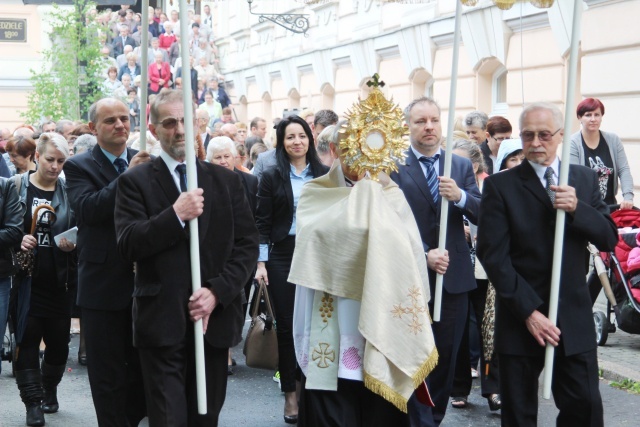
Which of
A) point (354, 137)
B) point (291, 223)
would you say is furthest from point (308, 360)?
point (291, 223)

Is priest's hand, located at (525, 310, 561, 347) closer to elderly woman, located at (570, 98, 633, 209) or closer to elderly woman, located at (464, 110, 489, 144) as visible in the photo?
elderly woman, located at (570, 98, 633, 209)

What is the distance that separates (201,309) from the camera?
5914mm

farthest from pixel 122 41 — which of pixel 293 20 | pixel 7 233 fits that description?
pixel 7 233

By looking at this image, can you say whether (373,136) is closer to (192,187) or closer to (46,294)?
(192,187)

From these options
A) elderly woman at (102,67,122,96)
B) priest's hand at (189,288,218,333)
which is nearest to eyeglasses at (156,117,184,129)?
priest's hand at (189,288,218,333)

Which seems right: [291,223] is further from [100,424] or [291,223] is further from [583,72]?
[583,72]

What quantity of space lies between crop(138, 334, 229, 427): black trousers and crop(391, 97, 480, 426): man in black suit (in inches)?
76.0

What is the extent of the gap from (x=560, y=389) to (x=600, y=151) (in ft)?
19.9

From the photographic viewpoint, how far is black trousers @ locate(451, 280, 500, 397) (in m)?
9.14

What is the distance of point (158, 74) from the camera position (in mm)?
26344

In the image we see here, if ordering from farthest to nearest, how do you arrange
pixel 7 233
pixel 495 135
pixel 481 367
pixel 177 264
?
pixel 495 135 < pixel 481 367 < pixel 7 233 < pixel 177 264

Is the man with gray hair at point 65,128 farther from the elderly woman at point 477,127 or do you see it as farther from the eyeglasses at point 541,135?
the eyeglasses at point 541,135

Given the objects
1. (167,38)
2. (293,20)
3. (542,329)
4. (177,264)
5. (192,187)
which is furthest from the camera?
(167,38)

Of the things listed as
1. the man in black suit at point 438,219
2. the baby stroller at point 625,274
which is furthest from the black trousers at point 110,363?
the baby stroller at point 625,274
